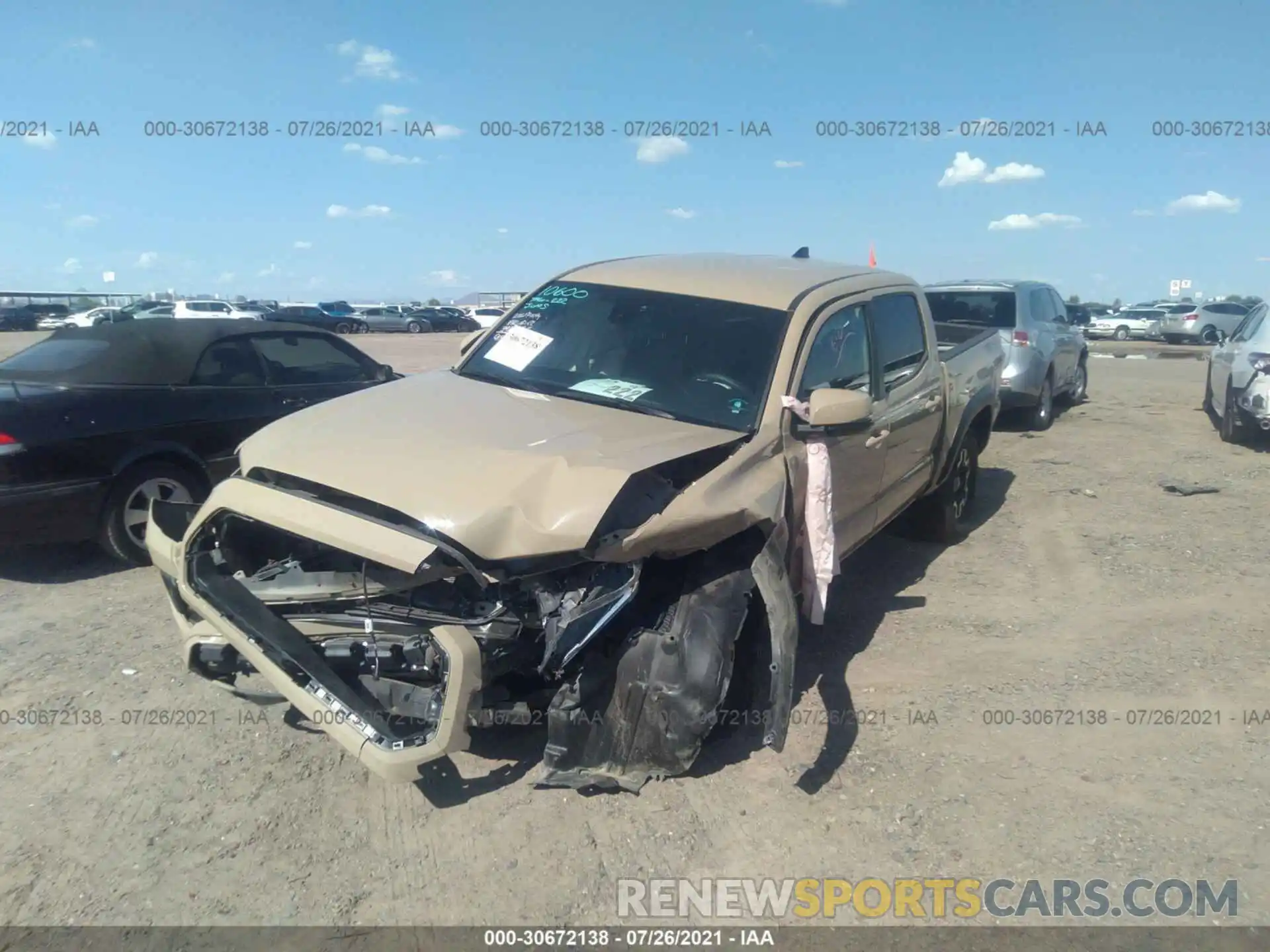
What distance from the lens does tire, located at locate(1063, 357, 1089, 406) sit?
1328cm

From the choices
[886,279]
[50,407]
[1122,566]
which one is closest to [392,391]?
[50,407]

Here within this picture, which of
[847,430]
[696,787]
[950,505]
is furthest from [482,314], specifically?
[696,787]

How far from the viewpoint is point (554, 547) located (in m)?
3.05

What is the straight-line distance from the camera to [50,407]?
533cm

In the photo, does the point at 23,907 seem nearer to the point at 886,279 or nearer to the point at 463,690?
the point at 463,690

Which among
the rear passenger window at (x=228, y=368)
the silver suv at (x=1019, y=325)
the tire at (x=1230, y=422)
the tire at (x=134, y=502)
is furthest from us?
the silver suv at (x=1019, y=325)

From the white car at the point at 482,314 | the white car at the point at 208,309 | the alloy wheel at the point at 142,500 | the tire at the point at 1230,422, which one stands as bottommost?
the tire at the point at 1230,422

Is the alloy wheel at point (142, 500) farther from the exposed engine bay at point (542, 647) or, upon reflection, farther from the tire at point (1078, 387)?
the tire at point (1078, 387)

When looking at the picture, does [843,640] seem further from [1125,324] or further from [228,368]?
[1125,324]

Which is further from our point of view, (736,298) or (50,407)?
(50,407)

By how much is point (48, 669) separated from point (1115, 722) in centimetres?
484

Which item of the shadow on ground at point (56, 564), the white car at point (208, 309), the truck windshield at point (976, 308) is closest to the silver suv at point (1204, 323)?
the truck windshield at point (976, 308)

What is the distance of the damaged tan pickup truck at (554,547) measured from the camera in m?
3.08

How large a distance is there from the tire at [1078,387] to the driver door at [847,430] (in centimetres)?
965
